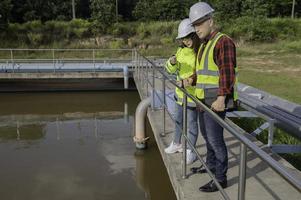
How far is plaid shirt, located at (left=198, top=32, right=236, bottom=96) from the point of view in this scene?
9.73 ft

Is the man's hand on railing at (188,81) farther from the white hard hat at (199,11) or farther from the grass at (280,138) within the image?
the grass at (280,138)

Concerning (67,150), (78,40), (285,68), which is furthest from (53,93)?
(78,40)

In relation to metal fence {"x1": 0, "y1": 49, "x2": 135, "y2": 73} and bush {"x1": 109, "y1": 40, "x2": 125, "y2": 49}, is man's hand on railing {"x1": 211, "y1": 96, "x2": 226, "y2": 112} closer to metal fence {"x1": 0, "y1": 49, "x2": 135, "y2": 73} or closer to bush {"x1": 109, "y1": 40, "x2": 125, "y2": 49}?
metal fence {"x1": 0, "y1": 49, "x2": 135, "y2": 73}

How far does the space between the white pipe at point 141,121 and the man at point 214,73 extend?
4105mm

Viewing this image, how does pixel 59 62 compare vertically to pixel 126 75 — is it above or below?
above

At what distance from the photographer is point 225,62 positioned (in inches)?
117

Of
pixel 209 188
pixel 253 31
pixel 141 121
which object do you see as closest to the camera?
pixel 209 188

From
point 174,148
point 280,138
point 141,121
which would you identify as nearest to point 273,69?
point 280,138

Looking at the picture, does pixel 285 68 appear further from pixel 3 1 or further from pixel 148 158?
pixel 3 1

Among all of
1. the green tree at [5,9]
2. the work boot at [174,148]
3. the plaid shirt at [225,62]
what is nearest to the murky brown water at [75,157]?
the work boot at [174,148]

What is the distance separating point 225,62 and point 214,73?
20cm

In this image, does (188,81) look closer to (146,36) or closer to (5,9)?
(146,36)

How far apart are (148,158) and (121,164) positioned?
568 mm

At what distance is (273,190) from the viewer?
349cm
